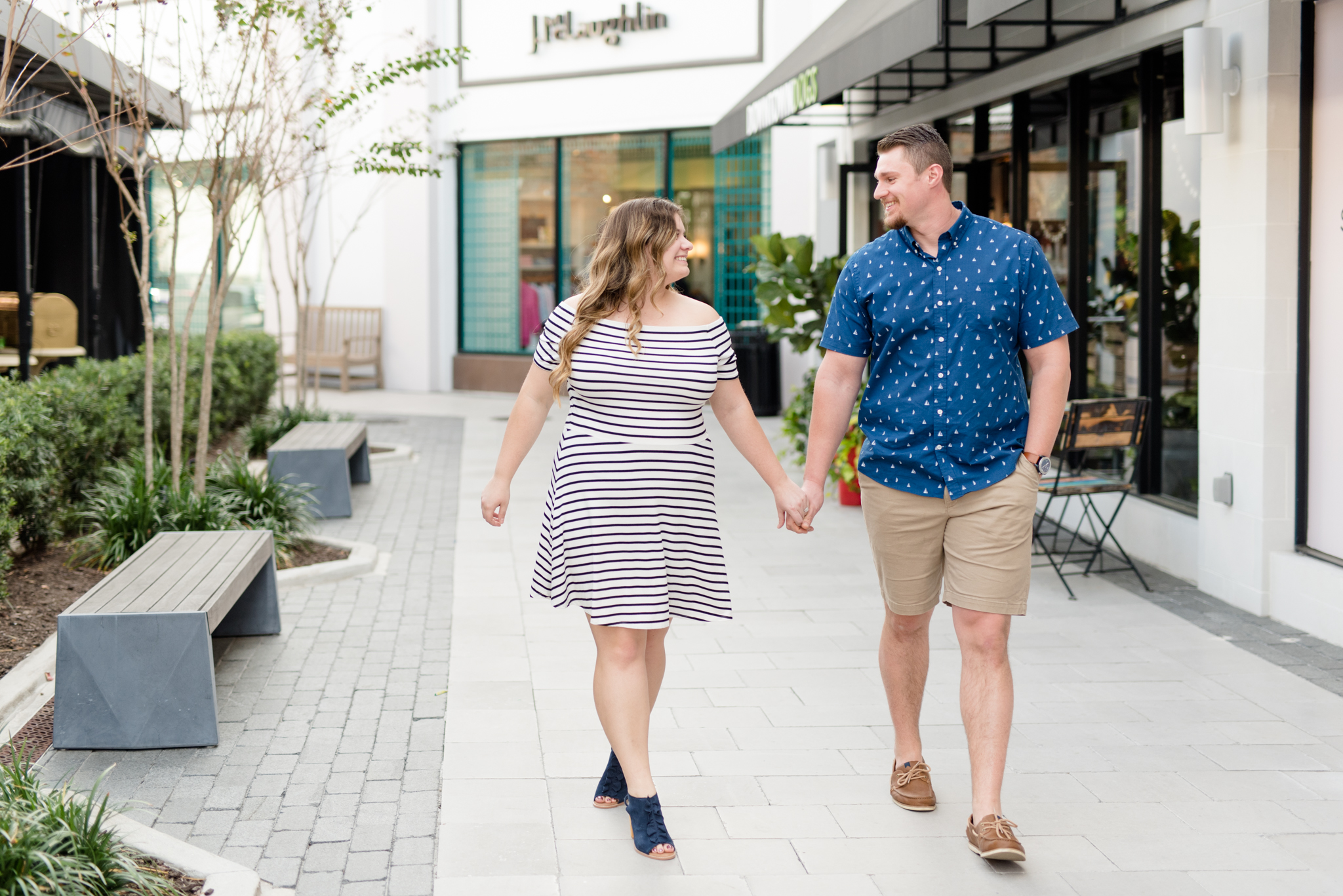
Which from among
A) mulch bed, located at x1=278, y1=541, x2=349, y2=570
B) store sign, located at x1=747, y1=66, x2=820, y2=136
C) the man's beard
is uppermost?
store sign, located at x1=747, y1=66, x2=820, y2=136

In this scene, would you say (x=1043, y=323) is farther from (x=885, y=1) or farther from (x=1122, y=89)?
(x=885, y=1)

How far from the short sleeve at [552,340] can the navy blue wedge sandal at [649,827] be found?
46.2 inches

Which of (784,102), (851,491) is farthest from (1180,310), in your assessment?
(784,102)

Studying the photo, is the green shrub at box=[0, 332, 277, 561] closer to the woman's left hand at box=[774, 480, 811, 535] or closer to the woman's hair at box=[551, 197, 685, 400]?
the woman's hair at box=[551, 197, 685, 400]

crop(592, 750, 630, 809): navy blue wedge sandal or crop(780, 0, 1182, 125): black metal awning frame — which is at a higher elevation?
crop(780, 0, 1182, 125): black metal awning frame

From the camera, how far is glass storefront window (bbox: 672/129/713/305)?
17.6 m

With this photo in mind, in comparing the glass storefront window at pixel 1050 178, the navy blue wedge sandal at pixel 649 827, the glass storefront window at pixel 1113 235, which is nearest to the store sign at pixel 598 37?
the glass storefront window at pixel 1050 178

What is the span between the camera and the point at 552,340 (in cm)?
371

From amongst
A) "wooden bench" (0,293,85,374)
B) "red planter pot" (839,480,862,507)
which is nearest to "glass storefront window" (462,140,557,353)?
"wooden bench" (0,293,85,374)

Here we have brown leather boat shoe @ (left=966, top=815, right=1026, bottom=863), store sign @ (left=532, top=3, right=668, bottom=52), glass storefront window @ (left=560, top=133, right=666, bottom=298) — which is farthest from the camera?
glass storefront window @ (left=560, top=133, right=666, bottom=298)

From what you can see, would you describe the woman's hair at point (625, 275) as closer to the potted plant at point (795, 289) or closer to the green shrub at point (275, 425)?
the potted plant at point (795, 289)

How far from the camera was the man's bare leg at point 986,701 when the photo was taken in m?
3.65

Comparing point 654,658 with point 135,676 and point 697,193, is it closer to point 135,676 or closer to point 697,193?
point 135,676

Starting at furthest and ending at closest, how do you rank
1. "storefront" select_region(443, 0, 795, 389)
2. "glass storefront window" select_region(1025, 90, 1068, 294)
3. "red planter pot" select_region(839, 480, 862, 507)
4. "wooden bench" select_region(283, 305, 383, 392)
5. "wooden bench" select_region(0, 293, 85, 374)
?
"wooden bench" select_region(283, 305, 383, 392), "storefront" select_region(443, 0, 795, 389), "wooden bench" select_region(0, 293, 85, 374), "red planter pot" select_region(839, 480, 862, 507), "glass storefront window" select_region(1025, 90, 1068, 294)
